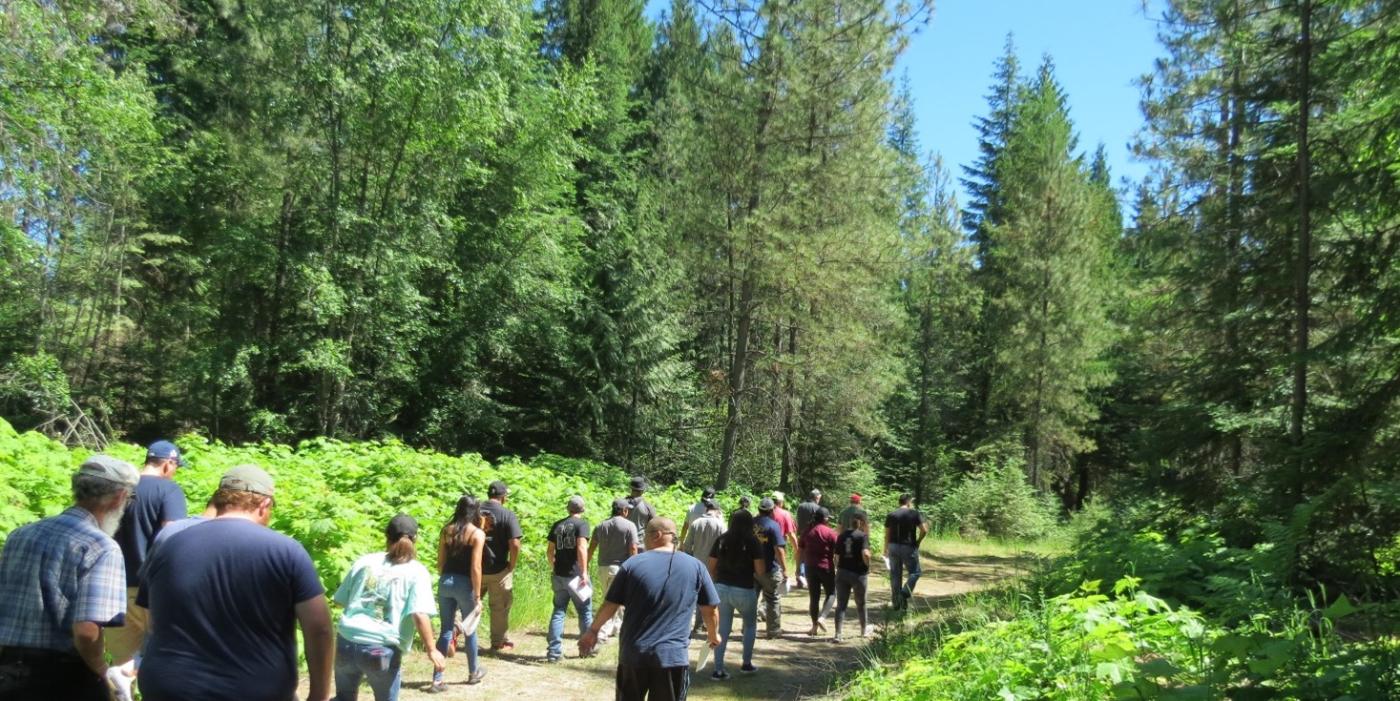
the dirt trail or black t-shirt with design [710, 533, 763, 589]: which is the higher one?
black t-shirt with design [710, 533, 763, 589]

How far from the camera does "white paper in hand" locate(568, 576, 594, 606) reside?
9008 mm

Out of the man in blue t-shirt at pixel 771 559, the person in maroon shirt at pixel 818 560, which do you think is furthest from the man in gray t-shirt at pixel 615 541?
the person in maroon shirt at pixel 818 560

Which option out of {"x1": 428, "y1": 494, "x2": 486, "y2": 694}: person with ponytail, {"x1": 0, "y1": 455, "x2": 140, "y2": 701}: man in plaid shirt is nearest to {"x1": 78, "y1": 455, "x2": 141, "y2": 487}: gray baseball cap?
{"x1": 0, "y1": 455, "x2": 140, "y2": 701}: man in plaid shirt

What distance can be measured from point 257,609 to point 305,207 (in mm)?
21896

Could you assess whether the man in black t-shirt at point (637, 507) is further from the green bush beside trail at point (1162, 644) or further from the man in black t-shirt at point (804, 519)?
the green bush beside trail at point (1162, 644)

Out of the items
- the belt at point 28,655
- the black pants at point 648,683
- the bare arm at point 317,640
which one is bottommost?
the black pants at point 648,683

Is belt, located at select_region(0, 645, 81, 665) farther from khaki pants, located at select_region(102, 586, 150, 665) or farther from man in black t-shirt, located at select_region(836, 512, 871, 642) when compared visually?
man in black t-shirt, located at select_region(836, 512, 871, 642)

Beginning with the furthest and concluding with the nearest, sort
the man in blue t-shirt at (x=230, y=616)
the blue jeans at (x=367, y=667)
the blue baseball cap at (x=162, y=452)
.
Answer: the blue baseball cap at (x=162, y=452) < the blue jeans at (x=367, y=667) < the man in blue t-shirt at (x=230, y=616)

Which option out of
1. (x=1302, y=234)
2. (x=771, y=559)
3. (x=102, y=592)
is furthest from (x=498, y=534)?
(x=1302, y=234)

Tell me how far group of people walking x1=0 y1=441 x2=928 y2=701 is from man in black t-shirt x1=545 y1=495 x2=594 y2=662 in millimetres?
21

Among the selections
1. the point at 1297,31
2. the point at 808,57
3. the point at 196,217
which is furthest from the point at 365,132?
the point at 1297,31

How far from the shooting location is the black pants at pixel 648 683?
519 cm

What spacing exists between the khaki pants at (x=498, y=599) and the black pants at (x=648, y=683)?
3.94m

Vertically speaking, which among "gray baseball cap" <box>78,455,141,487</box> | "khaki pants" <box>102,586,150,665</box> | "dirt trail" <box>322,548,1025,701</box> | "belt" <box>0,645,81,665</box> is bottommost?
"dirt trail" <box>322,548,1025,701</box>
